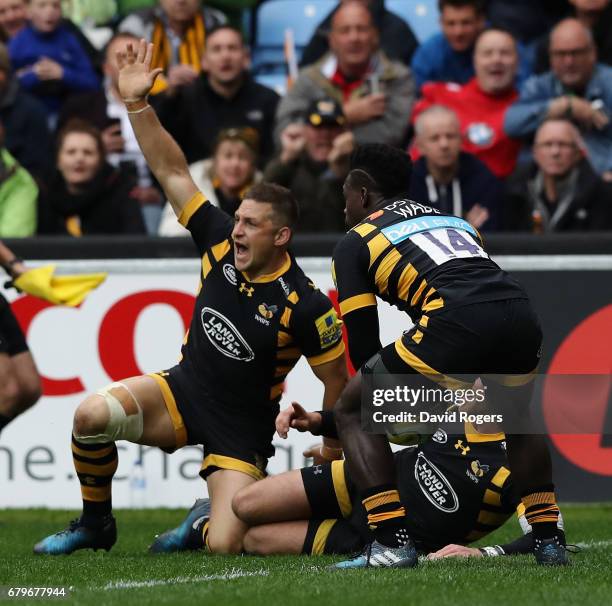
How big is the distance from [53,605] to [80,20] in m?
8.90

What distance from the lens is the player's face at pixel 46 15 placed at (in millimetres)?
12352

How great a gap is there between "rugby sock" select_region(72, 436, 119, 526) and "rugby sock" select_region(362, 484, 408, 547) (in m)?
1.78

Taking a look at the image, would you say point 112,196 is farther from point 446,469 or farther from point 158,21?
point 446,469

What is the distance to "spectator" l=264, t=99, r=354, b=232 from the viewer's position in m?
10.5

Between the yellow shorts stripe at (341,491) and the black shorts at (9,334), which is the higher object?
the black shorts at (9,334)

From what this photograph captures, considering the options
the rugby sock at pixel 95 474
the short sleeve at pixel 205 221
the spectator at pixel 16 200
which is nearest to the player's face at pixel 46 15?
the spectator at pixel 16 200

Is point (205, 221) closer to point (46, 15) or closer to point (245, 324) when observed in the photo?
point (245, 324)

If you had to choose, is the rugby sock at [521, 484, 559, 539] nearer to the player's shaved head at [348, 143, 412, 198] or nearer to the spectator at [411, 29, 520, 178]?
the player's shaved head at [348, 143, 412, 198]

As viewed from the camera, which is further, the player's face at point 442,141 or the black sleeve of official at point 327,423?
the player's face at point 442,141

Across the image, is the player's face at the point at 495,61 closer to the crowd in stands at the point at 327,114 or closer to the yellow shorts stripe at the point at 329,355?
the crowd in stands at the point at 327,114

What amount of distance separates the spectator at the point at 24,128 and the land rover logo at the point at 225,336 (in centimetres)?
434

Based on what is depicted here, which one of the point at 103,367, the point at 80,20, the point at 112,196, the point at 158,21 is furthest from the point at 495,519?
the point at 80,20

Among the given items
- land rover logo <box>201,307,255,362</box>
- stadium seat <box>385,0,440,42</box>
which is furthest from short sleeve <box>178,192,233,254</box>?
stadium seat <box>385,0,440,42</box>

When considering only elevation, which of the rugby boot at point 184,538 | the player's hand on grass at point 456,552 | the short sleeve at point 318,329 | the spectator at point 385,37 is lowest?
the rugby boot at point 184,538
